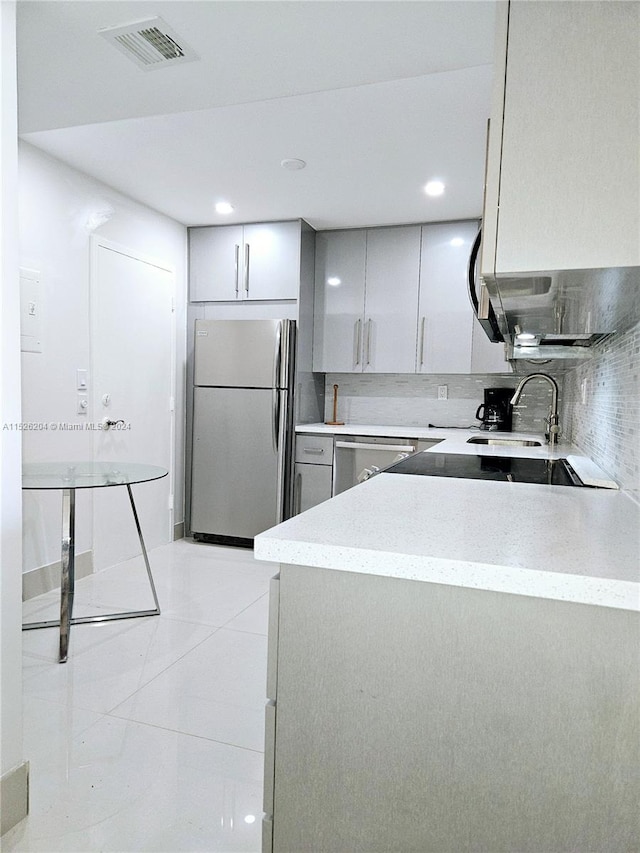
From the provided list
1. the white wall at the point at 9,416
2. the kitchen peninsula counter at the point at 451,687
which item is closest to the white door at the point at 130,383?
the white wall at the point at 9,416

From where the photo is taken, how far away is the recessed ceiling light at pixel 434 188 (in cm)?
328

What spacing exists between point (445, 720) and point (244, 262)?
377cm

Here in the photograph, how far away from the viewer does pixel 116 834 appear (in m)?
1.47

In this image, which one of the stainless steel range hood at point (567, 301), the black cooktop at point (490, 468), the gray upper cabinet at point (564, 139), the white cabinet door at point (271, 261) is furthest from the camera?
the white cabinet door at point (271, 261)

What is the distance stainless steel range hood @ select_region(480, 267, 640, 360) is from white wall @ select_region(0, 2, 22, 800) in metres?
1.17

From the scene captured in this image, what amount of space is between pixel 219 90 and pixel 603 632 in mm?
1937

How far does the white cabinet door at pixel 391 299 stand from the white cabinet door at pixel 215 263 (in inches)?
38.6

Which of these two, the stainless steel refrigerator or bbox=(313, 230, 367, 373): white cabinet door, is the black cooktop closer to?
the stainless steel refrigerator

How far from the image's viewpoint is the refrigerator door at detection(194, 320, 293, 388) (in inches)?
157

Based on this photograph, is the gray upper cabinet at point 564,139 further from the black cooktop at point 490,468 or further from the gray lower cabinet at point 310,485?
Result: the gray lower cabinet at point 310,485

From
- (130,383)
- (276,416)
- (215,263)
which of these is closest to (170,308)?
(215,263)

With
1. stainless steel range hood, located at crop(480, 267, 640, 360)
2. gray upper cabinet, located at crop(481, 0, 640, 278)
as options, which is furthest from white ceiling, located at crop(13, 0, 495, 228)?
stainless steel range hood, located at crop(480, 267, 640, 360)

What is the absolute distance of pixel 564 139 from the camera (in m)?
1.04

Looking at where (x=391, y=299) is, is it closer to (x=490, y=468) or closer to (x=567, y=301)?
(x=490, y=468)
